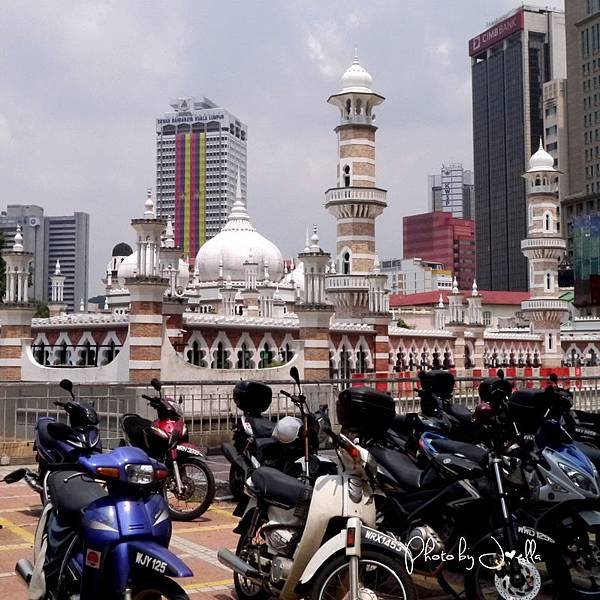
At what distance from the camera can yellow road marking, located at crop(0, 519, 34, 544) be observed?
265 inches

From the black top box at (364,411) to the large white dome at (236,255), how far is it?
3498 centimetres

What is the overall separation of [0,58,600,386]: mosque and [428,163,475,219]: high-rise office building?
116m

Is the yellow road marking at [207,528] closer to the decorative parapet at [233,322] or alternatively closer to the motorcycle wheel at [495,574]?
the motorcycle wheel at [495,574]

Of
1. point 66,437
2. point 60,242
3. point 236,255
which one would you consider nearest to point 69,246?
point 60,242

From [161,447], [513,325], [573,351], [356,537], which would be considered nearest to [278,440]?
[161,447]

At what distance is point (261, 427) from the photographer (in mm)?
6289

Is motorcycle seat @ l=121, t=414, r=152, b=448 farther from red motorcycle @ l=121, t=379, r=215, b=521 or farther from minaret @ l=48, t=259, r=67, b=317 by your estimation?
minaret @ l=48, t=259, r=67, b=317

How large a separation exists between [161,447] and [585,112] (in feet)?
264

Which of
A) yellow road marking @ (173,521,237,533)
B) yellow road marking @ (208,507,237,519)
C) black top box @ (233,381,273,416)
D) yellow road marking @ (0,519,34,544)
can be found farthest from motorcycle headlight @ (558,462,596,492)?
yellow road marking @ (0,519,34,544)

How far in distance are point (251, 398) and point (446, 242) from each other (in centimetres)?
12149

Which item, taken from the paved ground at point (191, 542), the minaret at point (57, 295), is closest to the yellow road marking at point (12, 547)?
the paved ground at point (191, 542)

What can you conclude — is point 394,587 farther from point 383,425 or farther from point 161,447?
point 161,447

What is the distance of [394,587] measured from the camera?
400cm

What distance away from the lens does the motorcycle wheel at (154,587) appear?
11.8ft
